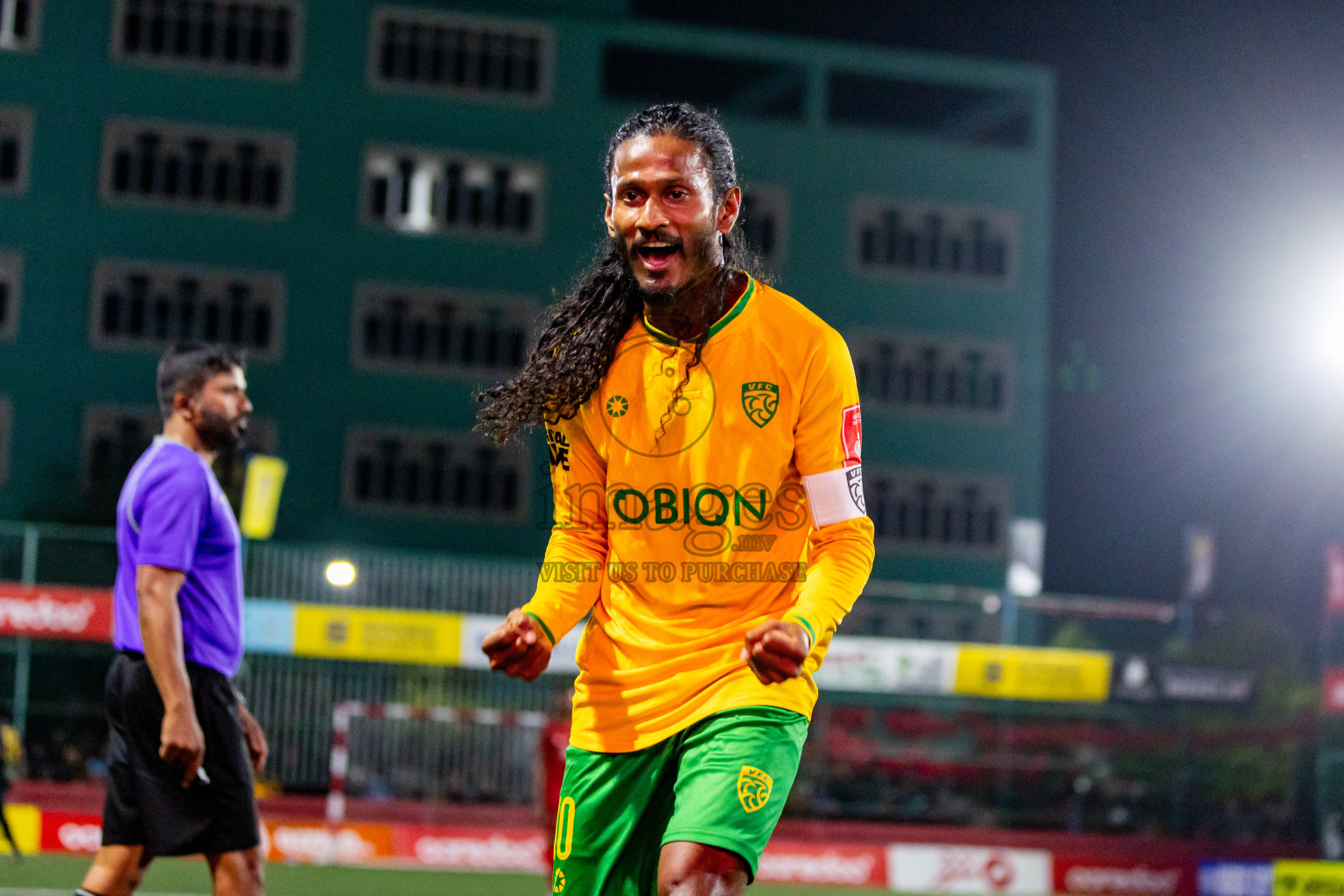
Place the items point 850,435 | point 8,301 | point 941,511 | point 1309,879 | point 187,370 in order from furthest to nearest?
1. point 941,511
2. point 8,301
3. point 1309,879
4. point 187,370
5. point 850,435

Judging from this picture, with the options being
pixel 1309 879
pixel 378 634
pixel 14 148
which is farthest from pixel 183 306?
pixel 1309 879

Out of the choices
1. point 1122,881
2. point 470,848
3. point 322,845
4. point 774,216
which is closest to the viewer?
point 322,845

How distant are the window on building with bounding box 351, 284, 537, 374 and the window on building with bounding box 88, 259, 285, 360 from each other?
1.91 m

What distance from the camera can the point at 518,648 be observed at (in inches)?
141

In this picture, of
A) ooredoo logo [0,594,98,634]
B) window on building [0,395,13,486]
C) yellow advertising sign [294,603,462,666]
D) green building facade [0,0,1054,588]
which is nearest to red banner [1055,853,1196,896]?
yellow advertising sign [294,603,462,666]

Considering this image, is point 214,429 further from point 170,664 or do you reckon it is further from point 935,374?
point 935,374

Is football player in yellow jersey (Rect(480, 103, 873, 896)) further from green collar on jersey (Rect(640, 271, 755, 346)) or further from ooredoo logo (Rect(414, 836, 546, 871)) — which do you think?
ooredoo logo (Rect(414, 836, 546, 871))

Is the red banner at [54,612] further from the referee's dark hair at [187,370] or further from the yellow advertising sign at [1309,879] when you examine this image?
the referee's dark hair at [187,370]

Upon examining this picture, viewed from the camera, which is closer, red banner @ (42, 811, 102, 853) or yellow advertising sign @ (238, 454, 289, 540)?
red banner @ (42, 811, 102, 853)

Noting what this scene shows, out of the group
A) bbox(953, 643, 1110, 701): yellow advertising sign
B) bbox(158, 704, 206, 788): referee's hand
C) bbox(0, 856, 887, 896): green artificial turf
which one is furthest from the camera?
bbox(953, 643, 1110, 701): yellow advertising sign

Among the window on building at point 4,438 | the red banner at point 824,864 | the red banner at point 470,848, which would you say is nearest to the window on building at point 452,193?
the window on building at point 4,438

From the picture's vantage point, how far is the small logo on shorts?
348 cm

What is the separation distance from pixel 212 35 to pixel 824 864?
84.6 feet

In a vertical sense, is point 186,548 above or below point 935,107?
below
